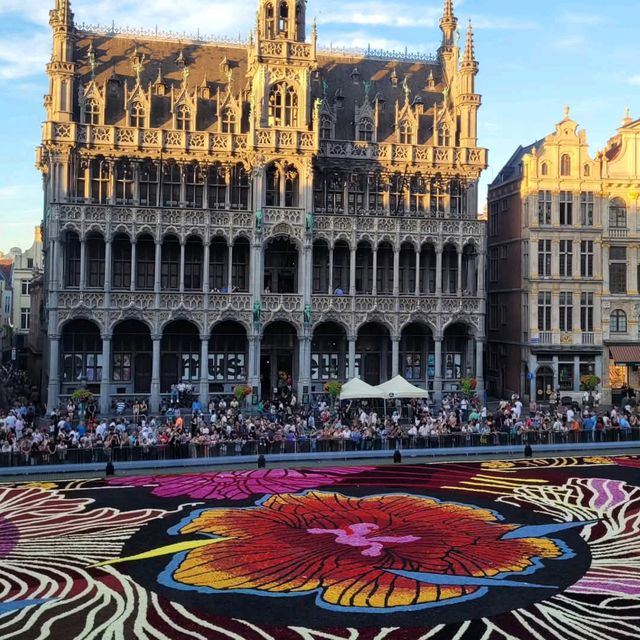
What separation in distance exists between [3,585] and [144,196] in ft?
128

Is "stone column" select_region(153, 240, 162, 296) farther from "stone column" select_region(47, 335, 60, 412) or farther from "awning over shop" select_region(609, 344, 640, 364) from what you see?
"awning over shop" select_region(609, 344, 640, 364)

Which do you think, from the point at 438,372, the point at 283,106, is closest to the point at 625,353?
the point at 438,372

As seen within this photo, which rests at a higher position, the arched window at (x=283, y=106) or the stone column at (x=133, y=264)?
the arched window at (x=283, y=106)

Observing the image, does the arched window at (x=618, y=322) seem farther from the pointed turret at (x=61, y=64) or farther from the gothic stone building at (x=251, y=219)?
the pointed turret at (x=61, y=64)

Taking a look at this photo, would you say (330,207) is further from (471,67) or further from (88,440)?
(88,440)

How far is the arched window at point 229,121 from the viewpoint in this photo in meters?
55.1

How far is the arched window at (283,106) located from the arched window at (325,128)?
123 inches

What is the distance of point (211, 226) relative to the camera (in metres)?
53.2

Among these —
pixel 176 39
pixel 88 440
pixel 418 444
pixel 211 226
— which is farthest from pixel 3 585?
pixel 176 39

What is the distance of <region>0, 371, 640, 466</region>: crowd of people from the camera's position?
33.5 meters

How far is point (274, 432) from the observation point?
127ft

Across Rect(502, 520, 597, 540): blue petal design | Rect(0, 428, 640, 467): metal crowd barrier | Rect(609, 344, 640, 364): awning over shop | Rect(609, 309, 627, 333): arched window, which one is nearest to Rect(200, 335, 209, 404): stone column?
Rect(0, 428, 640, 467): metal crowd barrier

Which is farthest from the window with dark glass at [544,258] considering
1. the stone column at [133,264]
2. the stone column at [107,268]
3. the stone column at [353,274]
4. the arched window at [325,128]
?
the stone column at [107,268]

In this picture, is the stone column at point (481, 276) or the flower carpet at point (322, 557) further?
the stone column at point (481, 276)
